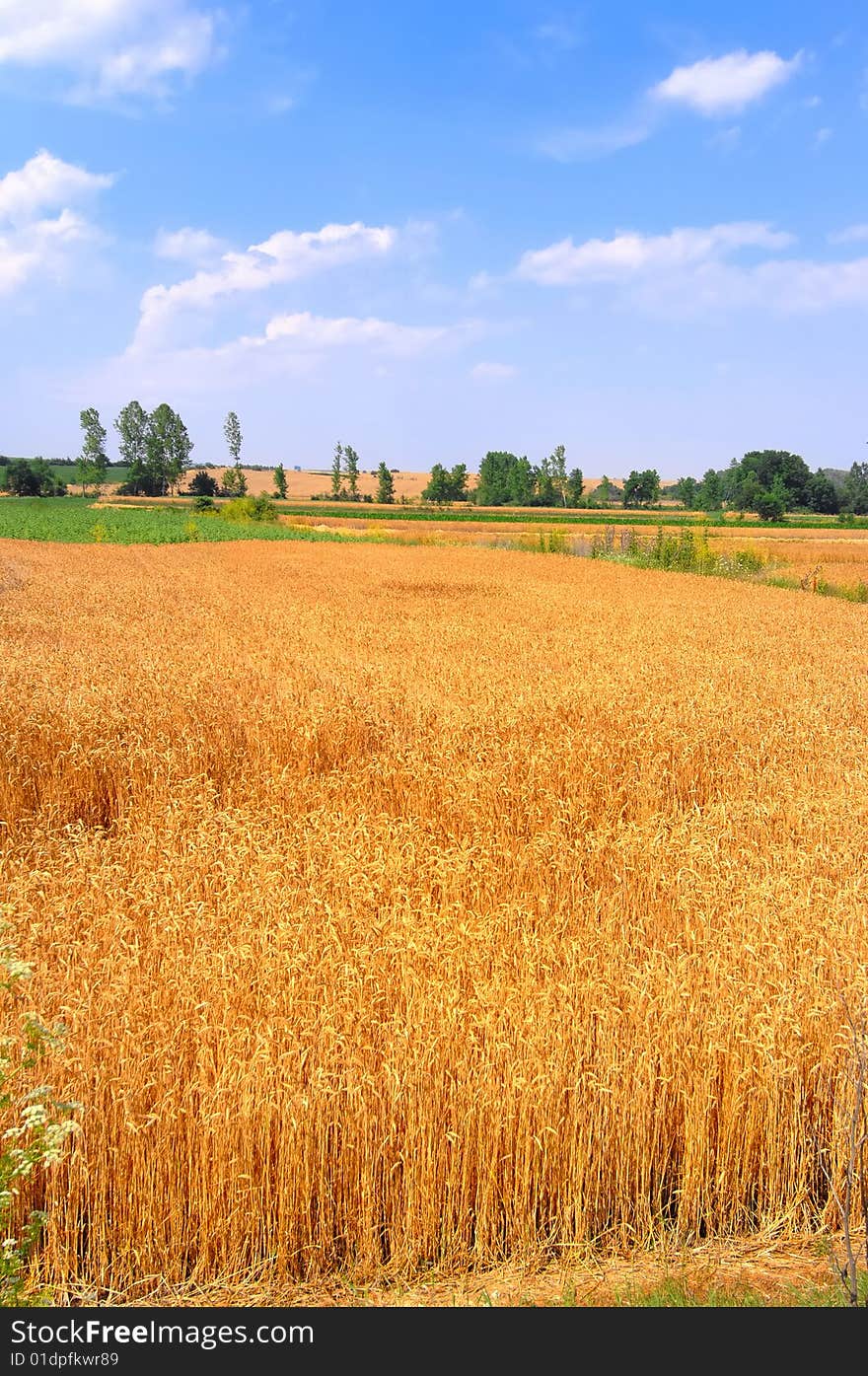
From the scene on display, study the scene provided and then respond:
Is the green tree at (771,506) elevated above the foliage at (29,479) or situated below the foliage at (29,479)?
below

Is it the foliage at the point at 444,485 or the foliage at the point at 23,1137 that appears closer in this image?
the foliage at the point at 23,1137

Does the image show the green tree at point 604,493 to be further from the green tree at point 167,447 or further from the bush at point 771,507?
the green tree at point 167,447

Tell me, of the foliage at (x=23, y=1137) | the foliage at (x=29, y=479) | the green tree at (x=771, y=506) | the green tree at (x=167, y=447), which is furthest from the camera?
the green tree at (x=167, y=447)

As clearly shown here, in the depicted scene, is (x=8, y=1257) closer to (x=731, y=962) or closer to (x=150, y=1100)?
(x=150, y=1100)

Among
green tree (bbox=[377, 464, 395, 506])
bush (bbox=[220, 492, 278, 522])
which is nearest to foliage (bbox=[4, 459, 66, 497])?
bush (bbox=[220, 492, 278, 522])

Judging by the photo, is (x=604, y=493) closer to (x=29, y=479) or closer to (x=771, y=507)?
(x=771, y=507)

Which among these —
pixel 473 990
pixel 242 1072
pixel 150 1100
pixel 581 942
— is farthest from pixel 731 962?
pixel 150 1100

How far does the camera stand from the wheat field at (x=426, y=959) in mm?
3406

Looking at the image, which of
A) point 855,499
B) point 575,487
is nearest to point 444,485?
point 575,487

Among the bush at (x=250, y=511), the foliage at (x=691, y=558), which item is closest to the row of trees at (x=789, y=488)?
the bush at (x=250, y=511)

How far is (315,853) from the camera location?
6039mm

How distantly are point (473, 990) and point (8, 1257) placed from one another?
2.36 metres

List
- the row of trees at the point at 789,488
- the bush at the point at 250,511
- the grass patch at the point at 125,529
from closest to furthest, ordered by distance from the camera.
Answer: the grass patch at the point at 125,529, the bush at the point at 250,511, the row of trees at the point at 789,488

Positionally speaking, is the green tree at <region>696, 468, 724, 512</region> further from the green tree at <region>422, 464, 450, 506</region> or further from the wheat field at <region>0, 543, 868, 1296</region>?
the wheat field at <region>0, 543, 868, 1296</region>
